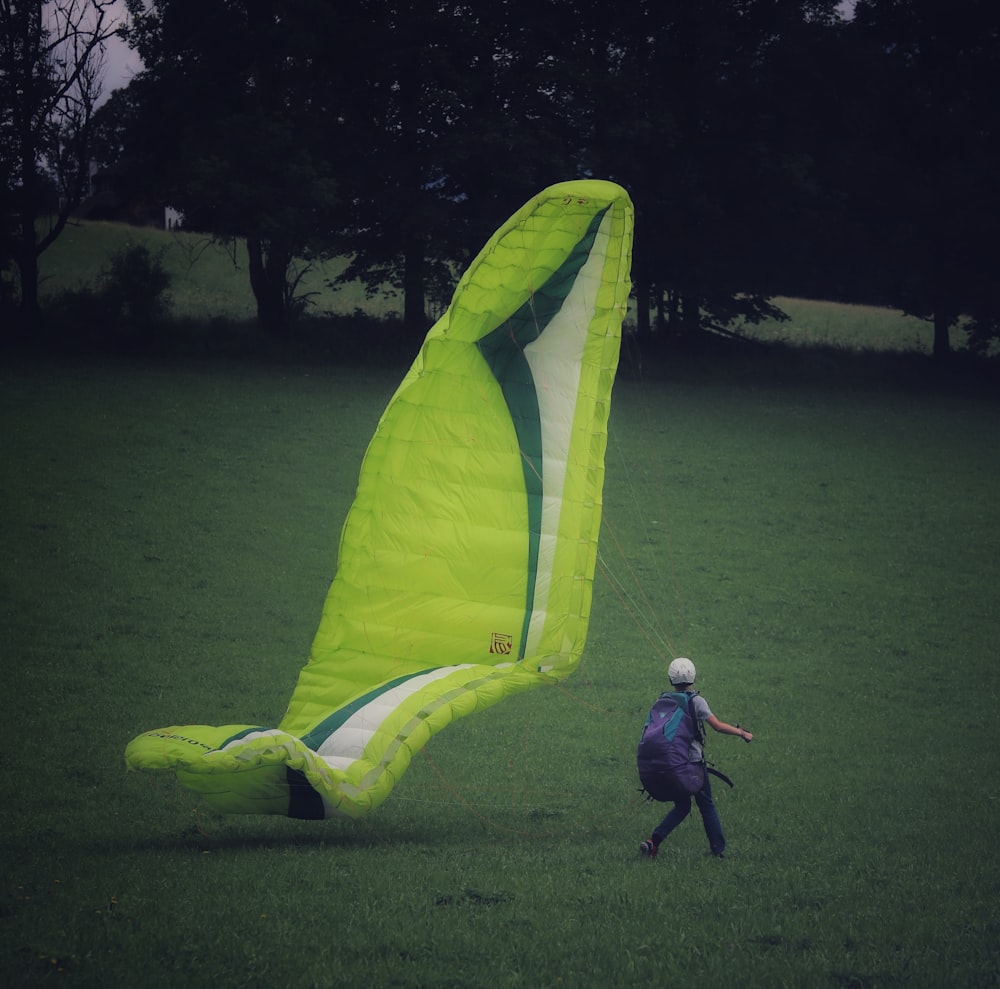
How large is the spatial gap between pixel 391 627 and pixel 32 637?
9.17 m

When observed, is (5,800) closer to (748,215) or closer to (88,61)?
(88,61)

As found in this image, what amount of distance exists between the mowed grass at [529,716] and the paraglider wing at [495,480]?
198cm

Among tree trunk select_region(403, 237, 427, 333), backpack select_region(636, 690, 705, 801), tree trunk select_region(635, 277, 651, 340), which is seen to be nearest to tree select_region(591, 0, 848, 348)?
tree trunk select_region(635, 277, 651, 340)

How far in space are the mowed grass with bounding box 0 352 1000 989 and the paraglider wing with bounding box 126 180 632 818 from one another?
1981 mm

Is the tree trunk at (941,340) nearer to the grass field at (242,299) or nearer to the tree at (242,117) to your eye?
the grass field at (242,299)

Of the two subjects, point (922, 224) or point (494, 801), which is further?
point (922, 224)

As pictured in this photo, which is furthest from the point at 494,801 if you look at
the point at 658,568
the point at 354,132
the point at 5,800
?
the point at 354,132

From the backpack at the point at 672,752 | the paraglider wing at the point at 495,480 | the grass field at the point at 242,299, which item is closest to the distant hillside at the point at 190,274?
the grass field at the point at 242,299

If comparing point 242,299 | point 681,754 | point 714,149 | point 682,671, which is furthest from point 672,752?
point 242,299

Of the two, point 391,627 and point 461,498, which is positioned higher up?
point 461,498

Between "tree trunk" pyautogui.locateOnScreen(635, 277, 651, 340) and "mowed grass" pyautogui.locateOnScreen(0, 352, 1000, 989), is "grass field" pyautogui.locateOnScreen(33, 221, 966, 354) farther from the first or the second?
"mowed grass" pyautogui.locateOnScreen(0, 352, 1000, 989)

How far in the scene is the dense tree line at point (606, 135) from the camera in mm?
37844

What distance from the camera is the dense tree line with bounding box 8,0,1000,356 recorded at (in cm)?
3784

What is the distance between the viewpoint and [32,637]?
17.7m
